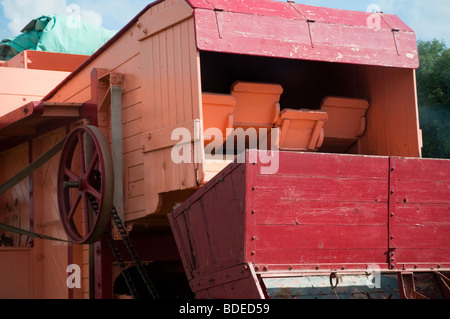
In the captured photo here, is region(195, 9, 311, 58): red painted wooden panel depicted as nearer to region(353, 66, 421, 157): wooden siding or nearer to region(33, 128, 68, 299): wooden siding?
region(353, 66, 421, 157): wooden siding

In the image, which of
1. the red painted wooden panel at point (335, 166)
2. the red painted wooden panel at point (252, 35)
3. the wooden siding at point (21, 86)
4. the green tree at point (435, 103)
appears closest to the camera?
the red painted wooden panel at point (335, 166)

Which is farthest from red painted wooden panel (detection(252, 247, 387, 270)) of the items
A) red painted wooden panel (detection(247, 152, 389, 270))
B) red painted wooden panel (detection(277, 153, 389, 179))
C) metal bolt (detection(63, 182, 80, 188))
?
metal bolt (detection(63, 182, 80, 188))

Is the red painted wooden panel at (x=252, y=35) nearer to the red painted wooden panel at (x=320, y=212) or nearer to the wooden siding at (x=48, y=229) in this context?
the red painted wooden panel at (x=320, y=212)

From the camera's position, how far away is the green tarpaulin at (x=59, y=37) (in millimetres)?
12516

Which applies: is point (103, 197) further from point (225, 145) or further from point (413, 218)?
point (413, 218)

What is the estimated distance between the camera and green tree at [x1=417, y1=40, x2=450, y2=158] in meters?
15.6

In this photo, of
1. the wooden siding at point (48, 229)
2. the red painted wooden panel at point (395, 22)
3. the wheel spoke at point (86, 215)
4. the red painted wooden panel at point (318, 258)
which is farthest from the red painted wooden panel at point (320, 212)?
the wooden siding at point (48, 229)


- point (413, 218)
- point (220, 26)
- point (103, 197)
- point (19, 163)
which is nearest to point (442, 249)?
point (413, 218)

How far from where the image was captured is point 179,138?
21.0 ft

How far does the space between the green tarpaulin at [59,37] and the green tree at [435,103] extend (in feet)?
23.4

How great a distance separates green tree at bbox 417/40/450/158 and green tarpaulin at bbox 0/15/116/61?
712cm

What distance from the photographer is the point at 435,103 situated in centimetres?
1592

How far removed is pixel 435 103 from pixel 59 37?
8.02 meters
